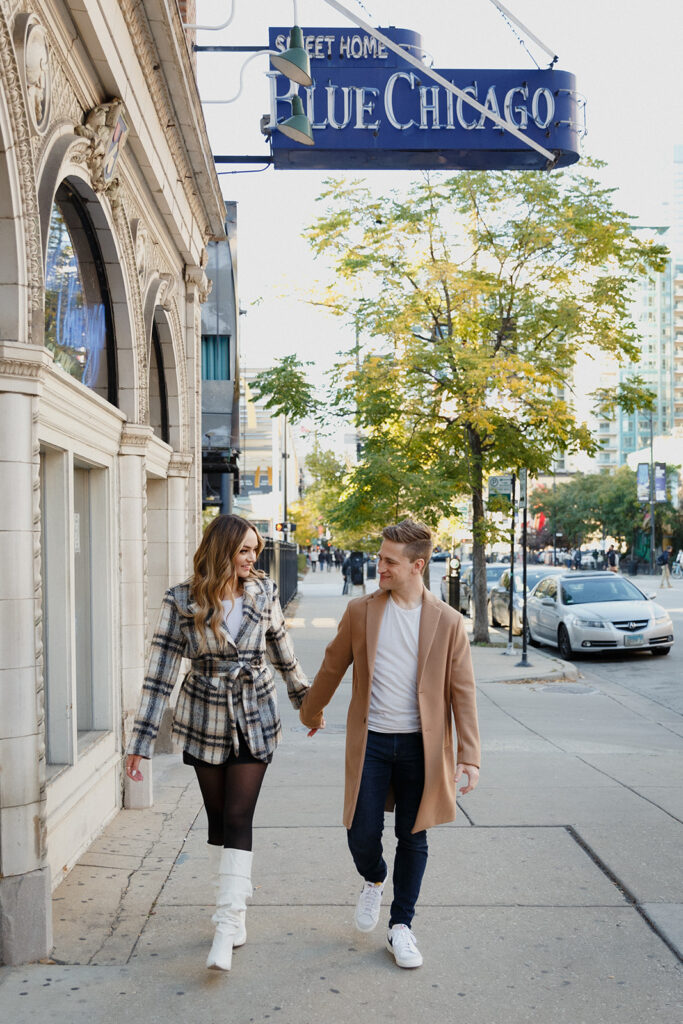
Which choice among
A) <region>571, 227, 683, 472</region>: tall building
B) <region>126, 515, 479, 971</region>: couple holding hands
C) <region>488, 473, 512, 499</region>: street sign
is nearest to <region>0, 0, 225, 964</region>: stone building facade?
<region>126, 515, 479, 971</region>: couple holding hands

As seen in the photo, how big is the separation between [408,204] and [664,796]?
12544 millimetres

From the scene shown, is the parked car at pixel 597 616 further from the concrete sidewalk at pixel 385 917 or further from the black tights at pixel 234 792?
the black tights at pixel 234 792

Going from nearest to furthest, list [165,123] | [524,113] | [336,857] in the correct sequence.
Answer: [336,857] < [165,123] < [524,113]

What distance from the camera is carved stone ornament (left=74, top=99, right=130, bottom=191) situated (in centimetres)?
618

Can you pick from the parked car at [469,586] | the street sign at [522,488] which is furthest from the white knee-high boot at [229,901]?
the parked car at [469,586]

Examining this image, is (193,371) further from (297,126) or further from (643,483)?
(643,483)

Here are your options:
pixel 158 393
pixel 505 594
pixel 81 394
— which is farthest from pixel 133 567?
pixel 505 594

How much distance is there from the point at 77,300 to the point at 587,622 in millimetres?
12884

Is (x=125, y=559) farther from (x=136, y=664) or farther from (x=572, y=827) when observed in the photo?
(x=572, y=827)

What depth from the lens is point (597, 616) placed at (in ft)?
58.7

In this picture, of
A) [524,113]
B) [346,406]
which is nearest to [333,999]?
[524,113]

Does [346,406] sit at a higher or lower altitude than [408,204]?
lower

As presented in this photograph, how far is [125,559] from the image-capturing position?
7.80 meters

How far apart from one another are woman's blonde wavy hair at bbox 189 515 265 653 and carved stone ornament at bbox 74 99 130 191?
2.75 metres
